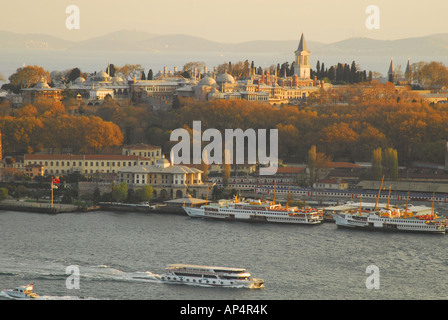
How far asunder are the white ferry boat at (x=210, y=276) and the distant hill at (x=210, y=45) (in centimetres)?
4998

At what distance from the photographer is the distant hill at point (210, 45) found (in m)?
81.2

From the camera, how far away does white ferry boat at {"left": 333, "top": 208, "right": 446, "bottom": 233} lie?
103 feet

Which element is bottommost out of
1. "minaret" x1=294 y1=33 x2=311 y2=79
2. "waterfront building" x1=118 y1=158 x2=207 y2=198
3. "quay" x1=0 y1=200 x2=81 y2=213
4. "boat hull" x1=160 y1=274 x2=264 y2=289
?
"boat hull" x1=160 y1=274 x2=264 y2=289

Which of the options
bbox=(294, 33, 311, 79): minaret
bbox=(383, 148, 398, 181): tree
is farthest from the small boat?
bbox=(294, 33, 311, 79): minaret

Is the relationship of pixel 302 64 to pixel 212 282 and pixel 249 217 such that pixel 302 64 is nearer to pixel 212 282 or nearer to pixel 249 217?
pixel 249 217

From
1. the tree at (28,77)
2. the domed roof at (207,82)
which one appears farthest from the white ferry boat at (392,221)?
the tree at (28,77)

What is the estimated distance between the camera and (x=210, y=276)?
24.3 m

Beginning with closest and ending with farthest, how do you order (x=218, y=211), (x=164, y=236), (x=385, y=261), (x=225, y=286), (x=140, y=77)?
(x=225, y=286) < (x=385, y=261) < (x=164, y=236) < (x=218, y=211) < (x=140, y=77)

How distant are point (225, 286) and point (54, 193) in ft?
45.2

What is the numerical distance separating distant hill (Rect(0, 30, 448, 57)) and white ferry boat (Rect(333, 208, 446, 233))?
4427 cm

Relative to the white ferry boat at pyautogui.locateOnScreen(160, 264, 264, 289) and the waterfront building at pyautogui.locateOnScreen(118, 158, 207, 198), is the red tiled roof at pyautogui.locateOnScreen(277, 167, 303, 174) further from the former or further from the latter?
the white ferry boat at pyautogui.locateOnScreen(160, 264, 264, 289)

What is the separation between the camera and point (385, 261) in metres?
26.8
